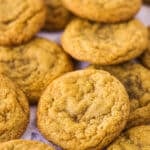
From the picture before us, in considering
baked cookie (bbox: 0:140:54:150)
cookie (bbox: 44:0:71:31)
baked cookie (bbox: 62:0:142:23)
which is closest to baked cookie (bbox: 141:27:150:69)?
baked cookie (bbox: 62:0:142:23)

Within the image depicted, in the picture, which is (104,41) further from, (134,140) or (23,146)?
(23,146)

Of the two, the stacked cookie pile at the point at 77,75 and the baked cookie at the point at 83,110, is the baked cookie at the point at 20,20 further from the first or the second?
the baked cookie at the point at 83,110

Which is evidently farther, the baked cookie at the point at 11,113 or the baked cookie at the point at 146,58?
the baked cookie at the point at 146,58

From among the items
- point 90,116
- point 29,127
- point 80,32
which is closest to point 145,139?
point 90,116

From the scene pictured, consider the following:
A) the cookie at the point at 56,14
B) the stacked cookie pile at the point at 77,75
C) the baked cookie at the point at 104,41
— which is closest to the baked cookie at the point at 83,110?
the stacked cookie pile at the point at 77,75

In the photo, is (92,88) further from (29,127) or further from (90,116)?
(29,127)

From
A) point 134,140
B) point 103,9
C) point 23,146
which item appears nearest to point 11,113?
point 23,146

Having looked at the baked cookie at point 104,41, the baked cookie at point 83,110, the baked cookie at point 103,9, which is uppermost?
the baked cookie at point 103,9
